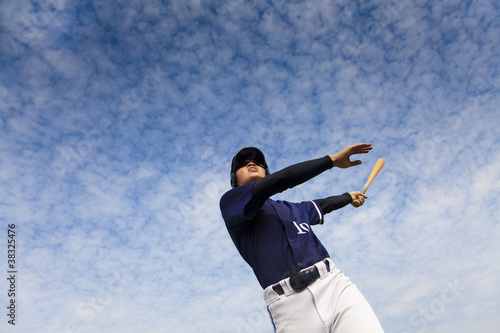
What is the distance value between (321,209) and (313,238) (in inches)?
29.6

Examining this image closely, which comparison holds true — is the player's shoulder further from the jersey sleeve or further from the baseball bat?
the baseball bat

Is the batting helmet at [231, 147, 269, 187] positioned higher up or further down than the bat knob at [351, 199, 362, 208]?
higher up

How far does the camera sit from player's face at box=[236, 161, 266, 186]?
11.8 feet

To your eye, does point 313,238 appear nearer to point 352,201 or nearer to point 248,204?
point 248,204

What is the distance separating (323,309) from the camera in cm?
263

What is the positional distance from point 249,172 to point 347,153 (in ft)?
3.66

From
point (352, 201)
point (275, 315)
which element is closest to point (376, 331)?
point (275, 315)

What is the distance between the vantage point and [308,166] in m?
2.95

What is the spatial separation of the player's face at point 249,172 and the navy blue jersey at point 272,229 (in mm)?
374

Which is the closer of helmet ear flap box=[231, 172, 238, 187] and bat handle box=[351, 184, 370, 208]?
helmet ear flap box=[231, 172, 238, 187]

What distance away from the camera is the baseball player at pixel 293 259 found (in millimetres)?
2605

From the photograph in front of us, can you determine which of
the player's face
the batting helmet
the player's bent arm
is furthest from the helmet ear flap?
the player's bent arm

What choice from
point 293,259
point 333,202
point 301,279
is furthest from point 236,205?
point 333,202

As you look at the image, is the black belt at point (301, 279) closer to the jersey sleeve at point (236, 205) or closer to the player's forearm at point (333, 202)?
the jersey sleeve at point (236, 205)
